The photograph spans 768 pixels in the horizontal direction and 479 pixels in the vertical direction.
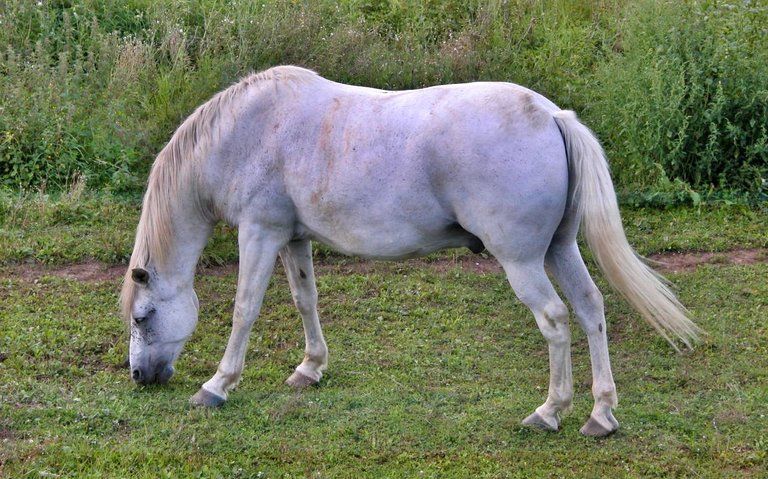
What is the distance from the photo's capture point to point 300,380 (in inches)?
237

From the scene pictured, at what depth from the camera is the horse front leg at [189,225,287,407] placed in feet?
18.1

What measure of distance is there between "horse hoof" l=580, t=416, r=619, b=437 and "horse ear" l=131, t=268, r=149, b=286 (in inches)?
99.6

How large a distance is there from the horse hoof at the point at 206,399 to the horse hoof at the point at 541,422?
1.68 meters

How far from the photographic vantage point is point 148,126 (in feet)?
30.1

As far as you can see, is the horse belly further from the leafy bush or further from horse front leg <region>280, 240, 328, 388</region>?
the leafy bush

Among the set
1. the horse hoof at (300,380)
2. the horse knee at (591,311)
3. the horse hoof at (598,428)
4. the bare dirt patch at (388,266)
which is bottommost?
the bare dirt patch at (388,266)

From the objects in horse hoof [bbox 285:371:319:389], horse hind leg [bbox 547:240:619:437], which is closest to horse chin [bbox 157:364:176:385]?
horse hoof [bbox 285:371:319:389]

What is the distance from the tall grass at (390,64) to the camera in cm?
870

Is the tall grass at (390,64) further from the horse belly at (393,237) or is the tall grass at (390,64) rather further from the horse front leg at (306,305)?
the horse belly at (393,237)

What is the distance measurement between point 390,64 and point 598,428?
5.58 m

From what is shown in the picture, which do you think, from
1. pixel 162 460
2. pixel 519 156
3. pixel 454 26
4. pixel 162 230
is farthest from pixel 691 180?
pixel 162 460

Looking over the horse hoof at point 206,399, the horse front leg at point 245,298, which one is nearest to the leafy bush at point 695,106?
the horse front leg at point 245,298

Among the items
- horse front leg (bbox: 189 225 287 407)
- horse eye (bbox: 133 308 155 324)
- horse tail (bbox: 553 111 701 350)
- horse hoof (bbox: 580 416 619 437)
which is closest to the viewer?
horse tail (bbox: 553 111 701 350)

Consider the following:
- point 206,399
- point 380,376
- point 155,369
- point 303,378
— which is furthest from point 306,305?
point 155,369
